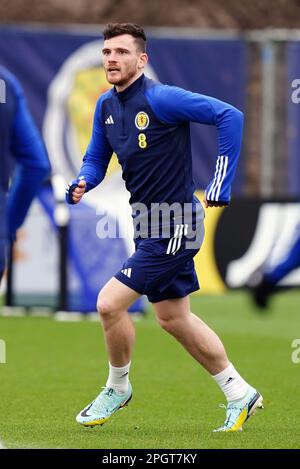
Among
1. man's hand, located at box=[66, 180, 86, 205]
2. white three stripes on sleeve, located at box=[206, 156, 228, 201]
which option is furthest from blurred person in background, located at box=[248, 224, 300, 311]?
white three stripes on sleeve, located at box=[206, 156, 228, 201]

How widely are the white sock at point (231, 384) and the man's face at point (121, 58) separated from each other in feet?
5.85

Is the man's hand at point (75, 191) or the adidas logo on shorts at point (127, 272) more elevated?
the man's hand at point (75, 191)

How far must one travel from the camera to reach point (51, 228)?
1578 centimetres

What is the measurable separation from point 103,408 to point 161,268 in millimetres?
935

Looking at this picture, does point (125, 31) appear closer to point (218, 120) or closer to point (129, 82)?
point (129, 82)

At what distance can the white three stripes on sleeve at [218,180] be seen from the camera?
7801 mm

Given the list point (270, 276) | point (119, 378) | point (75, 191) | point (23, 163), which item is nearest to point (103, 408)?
point (119, 378)

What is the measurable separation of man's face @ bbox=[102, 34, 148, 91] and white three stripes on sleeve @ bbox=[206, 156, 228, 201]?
2.40 feet

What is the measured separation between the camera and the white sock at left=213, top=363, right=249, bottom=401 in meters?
8.17

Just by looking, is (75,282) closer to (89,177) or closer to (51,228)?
(51,228)

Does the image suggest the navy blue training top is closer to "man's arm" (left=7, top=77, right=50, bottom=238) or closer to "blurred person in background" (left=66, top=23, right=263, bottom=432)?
"blurred person in background" (left=66, top=23, right=263, bottom=432)

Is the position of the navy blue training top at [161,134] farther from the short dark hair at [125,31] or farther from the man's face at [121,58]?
the short dark hair at [125,31]

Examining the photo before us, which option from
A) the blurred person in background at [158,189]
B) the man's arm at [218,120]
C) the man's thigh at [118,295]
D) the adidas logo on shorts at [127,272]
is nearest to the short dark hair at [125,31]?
the blurred person in background at [158,189]

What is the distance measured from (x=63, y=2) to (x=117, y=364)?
1747 centimetres
